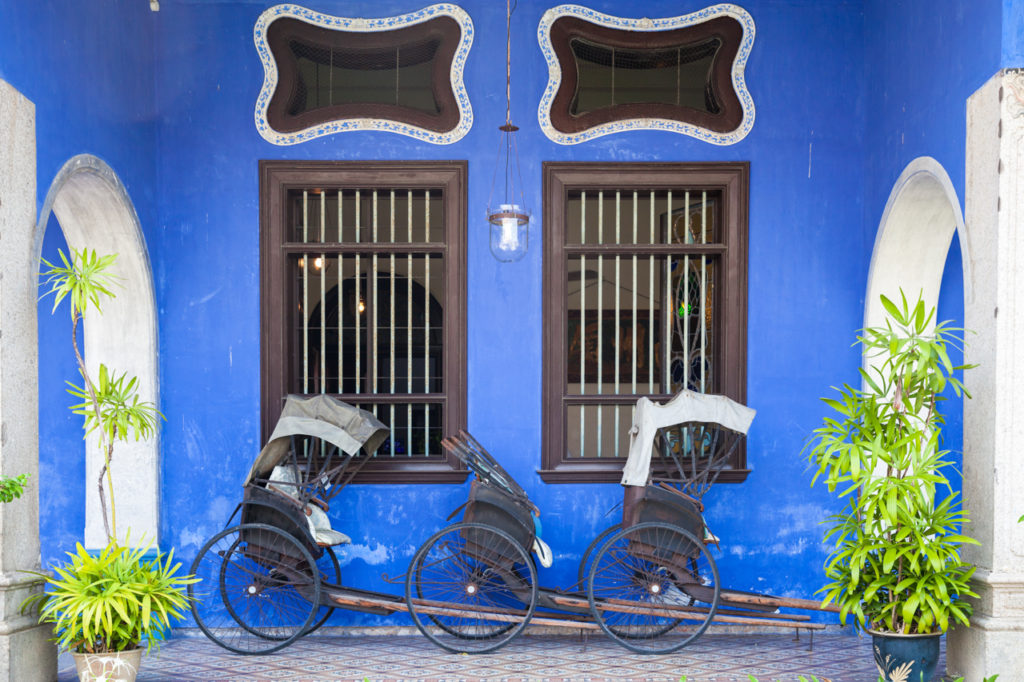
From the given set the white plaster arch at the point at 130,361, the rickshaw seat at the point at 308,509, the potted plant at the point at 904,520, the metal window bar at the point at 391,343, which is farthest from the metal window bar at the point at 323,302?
the potted plant at the point at 904,520

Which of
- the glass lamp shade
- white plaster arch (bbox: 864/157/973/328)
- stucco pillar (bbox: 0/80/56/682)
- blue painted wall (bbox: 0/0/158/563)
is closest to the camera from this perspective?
stucco pillar (bbox: 0/80/56/682)

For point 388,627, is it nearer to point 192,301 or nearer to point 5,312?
point 192,301

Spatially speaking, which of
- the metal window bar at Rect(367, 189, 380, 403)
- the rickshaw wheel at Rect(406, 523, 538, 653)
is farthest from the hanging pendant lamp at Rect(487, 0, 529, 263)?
the rickshaw wheel at Rect(406, 523, 538, 653)

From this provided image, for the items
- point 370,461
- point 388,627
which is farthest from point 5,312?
point 388,627

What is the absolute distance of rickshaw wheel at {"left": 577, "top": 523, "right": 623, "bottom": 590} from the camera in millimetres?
6551

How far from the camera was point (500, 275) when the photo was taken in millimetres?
6941

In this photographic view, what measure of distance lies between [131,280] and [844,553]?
15.9ft

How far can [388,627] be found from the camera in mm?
6824

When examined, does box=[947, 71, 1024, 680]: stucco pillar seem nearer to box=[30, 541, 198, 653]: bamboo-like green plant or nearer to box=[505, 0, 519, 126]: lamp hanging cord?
box=[505, 0, 519, 126]: lamp hanging cord

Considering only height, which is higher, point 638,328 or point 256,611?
point 638,328

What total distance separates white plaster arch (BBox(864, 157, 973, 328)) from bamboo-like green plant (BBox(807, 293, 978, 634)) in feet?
4.22

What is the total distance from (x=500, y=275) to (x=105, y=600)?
10.8 ft

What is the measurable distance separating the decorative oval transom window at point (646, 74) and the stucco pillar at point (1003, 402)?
7.38 feet

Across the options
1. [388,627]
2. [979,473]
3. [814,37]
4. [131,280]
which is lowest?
[388,627]
